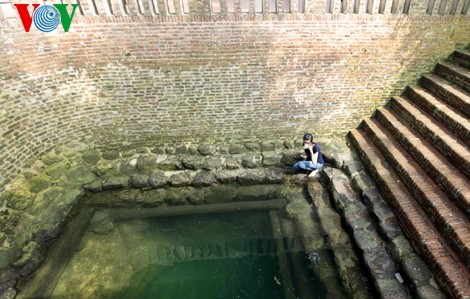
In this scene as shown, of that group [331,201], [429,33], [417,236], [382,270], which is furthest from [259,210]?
[429,33]

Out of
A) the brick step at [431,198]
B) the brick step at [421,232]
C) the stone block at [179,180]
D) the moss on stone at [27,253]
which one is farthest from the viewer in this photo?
the stone block at [179,180]

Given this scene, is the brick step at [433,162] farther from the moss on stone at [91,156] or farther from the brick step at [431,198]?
the moss on stone at [91,156]

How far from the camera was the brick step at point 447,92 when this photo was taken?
5.66 meters

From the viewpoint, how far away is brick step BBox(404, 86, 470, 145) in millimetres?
5242

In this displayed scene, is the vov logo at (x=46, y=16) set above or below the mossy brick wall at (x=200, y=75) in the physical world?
above

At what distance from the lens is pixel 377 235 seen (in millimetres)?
4988

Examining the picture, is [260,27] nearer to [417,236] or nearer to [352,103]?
[352,103]

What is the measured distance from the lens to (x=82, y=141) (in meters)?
6.74

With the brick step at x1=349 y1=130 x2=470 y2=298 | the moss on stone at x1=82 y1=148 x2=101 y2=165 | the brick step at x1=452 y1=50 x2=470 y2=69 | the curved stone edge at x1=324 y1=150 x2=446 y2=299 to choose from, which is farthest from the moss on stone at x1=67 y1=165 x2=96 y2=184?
the brick step at x1=452 y1=50 x2=470 y2=69

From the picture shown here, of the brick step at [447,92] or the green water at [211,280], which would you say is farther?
the brick step at [447,92]

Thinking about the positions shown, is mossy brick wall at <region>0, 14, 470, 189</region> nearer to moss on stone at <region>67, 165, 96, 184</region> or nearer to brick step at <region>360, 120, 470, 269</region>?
moss on stone at <region>67, 165, 96, 184</region>

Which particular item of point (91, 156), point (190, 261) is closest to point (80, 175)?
point (91, 156)

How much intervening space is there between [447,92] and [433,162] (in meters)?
2.06

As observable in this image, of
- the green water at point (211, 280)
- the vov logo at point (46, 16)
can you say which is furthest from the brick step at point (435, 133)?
the vov logo at point (46, 16)
